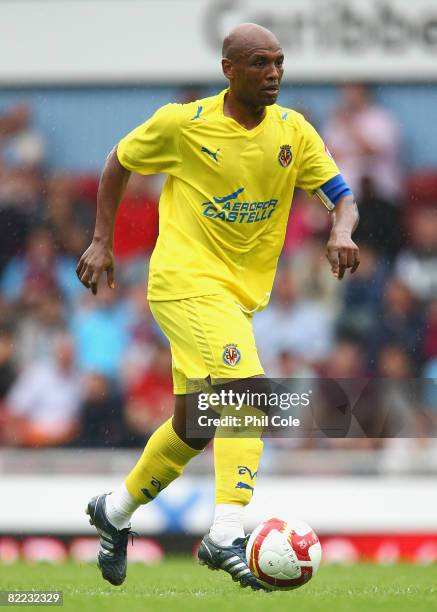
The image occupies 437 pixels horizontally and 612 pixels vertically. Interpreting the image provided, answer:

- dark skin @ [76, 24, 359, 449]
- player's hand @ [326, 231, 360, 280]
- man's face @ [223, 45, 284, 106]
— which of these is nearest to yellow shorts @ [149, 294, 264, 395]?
dark skin @ [76, 24, 359, 449]

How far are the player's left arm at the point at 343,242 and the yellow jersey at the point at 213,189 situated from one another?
263mm

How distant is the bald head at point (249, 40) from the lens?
5.90 meters

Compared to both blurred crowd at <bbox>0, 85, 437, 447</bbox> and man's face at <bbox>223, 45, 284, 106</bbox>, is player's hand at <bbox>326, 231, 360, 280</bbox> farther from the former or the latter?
blurred crowd at <bbox>0, 85, 437, 447</bbox>

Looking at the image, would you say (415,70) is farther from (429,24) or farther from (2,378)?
(2,378)

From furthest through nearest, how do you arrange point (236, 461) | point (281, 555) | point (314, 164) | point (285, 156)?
point (314, 164) → point (285, 156) → point (236, 461) → point (281, 555)

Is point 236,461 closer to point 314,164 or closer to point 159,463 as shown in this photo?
point 159,463

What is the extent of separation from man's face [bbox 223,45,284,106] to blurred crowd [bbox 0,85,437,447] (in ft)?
18.5

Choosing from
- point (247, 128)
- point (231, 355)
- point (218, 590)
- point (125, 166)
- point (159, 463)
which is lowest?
point (218, 590)

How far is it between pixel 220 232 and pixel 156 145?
484 mm

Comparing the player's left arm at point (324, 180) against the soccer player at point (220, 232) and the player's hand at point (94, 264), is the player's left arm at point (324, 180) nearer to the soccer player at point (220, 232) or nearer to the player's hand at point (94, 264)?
the soccer player at point (220, 232)

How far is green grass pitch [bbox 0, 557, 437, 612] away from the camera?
541 cm

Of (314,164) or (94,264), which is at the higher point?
(314,164)

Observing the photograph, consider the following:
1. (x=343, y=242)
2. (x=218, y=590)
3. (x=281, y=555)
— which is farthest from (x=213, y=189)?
(x=218, y=590)

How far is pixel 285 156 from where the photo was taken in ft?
20.1
